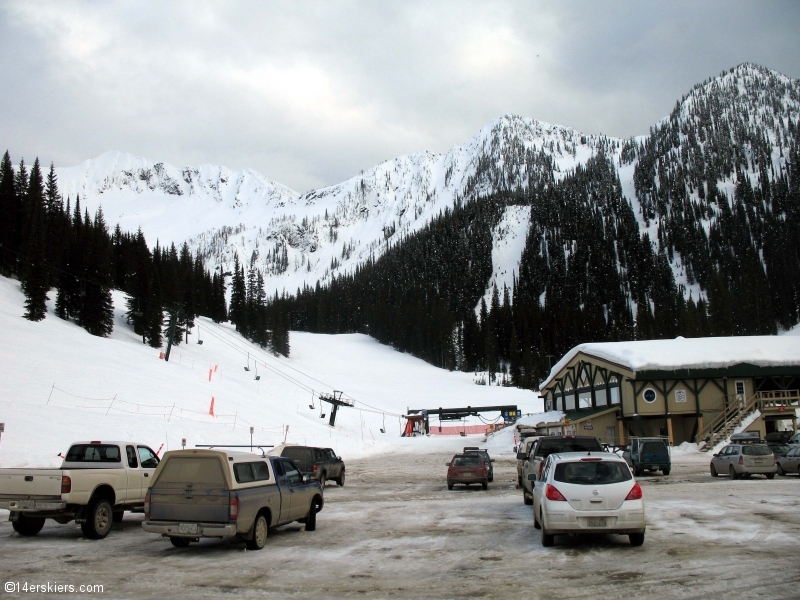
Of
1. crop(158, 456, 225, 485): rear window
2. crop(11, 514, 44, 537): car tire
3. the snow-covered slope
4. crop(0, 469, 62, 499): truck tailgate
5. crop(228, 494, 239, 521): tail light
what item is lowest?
crop(11, 514, 44, 537): car tire

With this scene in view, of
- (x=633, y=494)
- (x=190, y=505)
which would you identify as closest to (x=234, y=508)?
(x=190, y=505)

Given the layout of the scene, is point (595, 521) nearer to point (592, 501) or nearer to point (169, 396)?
point (592, 501)

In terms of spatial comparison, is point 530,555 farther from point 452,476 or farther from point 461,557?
point 452,476

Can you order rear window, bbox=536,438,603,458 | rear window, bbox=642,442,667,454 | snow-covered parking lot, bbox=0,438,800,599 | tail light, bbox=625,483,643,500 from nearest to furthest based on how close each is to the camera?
snow-covered parking lot, bbox=0,438,800,599 < tail light, bbox=625,483,643,500 < rear window, bbox=536,438,603,458 < rear window, bbox=642,442,667,454

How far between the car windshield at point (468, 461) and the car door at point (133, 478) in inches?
537

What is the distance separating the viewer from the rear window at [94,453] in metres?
15.0

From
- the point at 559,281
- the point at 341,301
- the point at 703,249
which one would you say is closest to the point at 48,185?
the point at 341,301

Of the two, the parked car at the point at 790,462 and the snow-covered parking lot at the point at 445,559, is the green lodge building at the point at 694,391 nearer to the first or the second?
the parked car at the point at 790,462

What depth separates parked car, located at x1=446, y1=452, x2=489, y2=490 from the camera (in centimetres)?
2503

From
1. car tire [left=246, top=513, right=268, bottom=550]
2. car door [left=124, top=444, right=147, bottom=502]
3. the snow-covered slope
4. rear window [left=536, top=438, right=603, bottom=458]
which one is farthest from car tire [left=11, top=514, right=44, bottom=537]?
rear window [left=536, top=438, right=603, bottom=458]

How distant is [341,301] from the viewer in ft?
595

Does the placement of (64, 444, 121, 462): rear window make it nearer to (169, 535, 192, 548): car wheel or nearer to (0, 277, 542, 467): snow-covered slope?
(169, 535, 192, 548): car wheel

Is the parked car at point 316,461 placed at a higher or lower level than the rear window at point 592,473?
→ lower

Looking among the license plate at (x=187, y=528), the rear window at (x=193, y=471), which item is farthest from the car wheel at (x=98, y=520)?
the license plate at (x=187, y=528)
